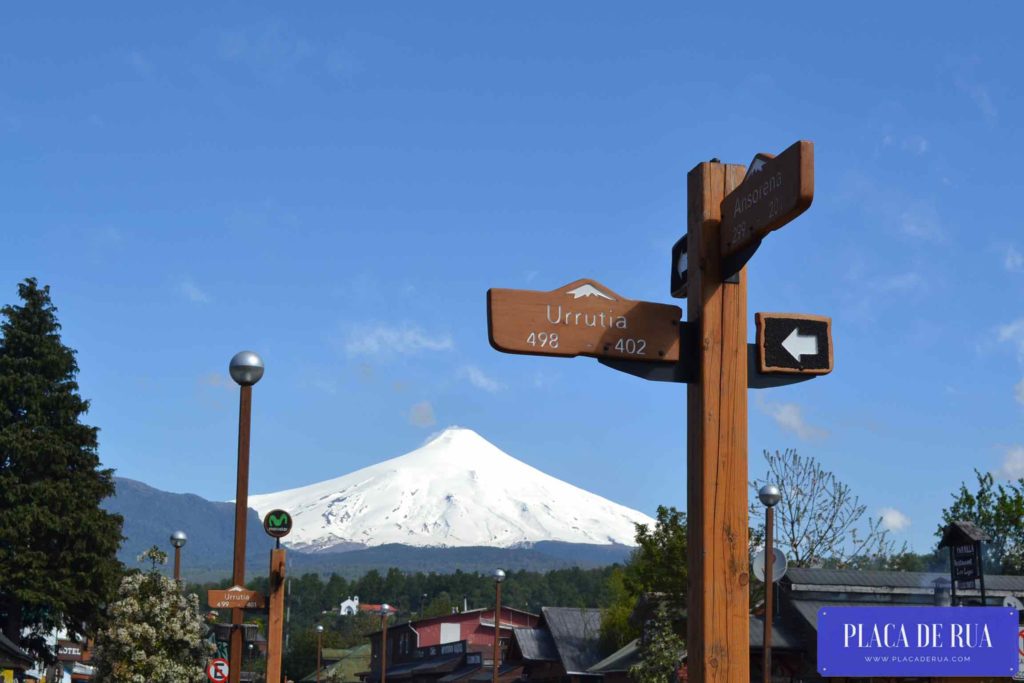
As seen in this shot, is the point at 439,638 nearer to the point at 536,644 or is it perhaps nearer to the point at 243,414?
the point at 536,644

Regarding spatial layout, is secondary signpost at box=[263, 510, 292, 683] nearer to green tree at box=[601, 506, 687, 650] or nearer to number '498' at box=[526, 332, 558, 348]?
number '498' at box=[526, 332, 558, 348]

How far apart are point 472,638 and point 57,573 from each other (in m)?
42.3

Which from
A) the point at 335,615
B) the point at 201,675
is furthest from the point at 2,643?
the point at 335,615

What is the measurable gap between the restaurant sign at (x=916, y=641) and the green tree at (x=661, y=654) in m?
30.2

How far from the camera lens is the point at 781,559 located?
24766 millimetres

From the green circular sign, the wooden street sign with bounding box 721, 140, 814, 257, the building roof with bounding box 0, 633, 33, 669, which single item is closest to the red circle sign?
the building roof with bounding box 0, 633, 33, 669

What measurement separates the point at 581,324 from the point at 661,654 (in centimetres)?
3695

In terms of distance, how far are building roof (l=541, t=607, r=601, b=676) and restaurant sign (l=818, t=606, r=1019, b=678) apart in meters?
45.4

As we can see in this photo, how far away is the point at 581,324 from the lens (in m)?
5.77

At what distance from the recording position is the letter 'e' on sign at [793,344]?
5.77 meters

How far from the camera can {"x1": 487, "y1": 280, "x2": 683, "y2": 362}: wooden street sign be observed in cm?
572

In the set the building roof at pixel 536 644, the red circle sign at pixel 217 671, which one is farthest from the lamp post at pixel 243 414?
the building roof at pixel 536 644

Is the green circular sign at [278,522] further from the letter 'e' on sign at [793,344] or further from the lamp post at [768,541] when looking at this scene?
the letter 'e' on sign at [793,344]

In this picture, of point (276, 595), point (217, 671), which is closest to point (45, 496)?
point (217, 671)
